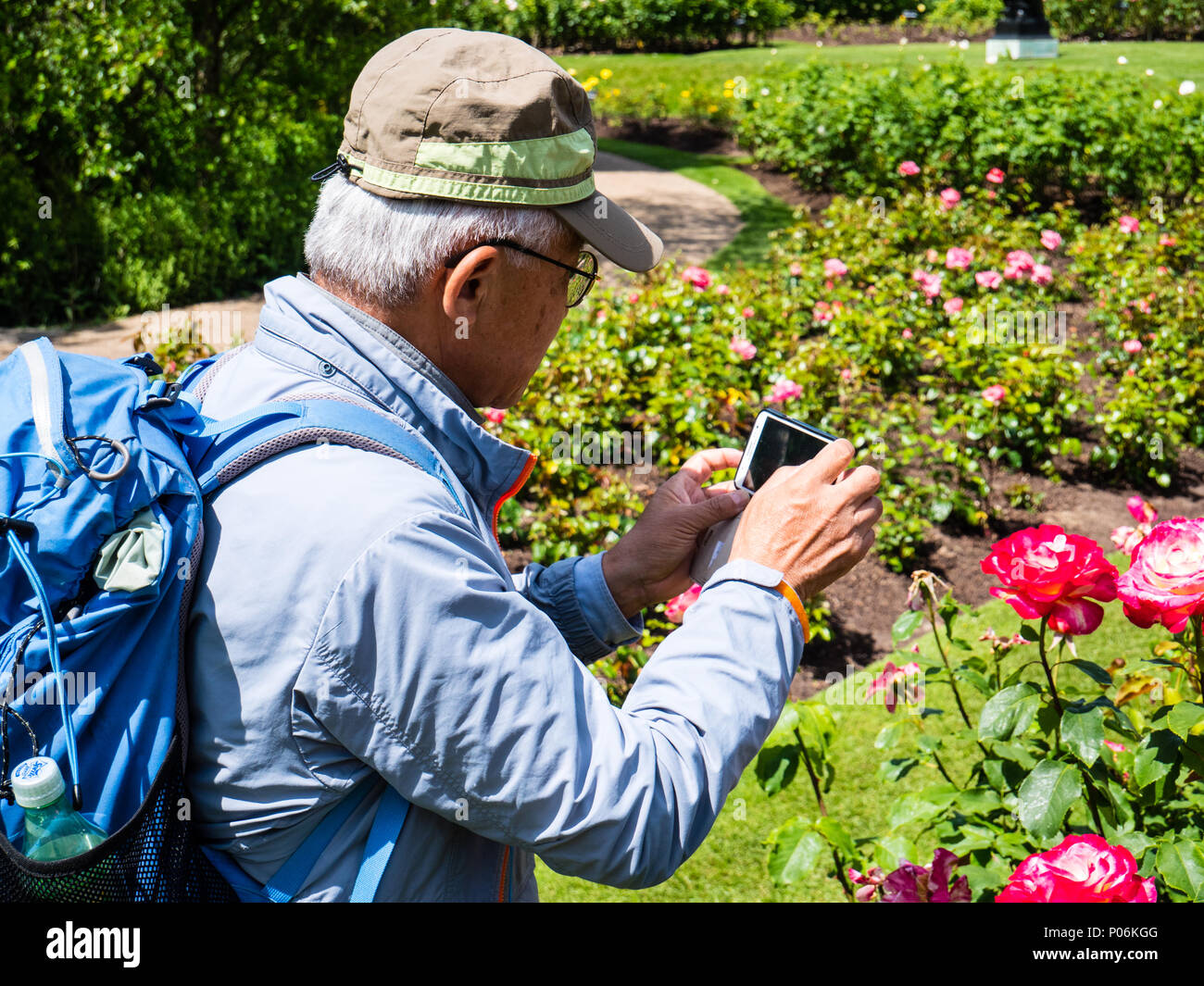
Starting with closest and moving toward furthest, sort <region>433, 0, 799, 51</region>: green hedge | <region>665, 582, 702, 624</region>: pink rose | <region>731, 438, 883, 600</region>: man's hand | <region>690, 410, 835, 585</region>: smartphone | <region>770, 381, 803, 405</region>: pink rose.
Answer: <region>731, 438, 883, 600</region>: man's hand → <region>690, 410, 835, 585</region>: smartphone → <region>665, 582, 702, 624</region>: pink rose → <region>770, 381, 803, 405</region>: pink rose → <region>433, 0, 799, 51</region>: green hedge

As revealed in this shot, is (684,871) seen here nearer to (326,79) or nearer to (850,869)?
(850,869)

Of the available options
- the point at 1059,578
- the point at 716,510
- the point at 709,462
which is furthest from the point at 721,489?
the point at 1059,578

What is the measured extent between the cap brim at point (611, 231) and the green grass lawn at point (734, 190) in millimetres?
6429

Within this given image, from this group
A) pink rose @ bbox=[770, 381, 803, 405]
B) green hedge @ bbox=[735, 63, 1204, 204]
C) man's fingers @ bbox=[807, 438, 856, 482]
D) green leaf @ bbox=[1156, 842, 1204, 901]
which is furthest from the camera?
green hedge @ bbox=[735, 63, 1204, 204]

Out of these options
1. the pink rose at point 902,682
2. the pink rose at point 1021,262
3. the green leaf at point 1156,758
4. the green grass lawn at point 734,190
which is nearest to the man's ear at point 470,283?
the green leaf at point 1156,758

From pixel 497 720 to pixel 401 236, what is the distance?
0.63 metres

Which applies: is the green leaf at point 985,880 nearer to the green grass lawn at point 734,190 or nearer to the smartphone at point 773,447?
the smartphone at point 773,447

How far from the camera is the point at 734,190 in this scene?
11148 millimetres

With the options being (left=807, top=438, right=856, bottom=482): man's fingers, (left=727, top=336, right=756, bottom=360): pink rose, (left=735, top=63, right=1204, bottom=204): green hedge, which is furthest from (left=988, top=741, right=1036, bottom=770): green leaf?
(left=735, top=63, right=1204, bottom=204): green hedge

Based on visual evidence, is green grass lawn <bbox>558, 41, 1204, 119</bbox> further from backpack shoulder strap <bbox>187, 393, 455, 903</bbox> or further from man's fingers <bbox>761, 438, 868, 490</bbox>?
backpack shoulder strap <bbox>187, 393, 455, 903</bbox>

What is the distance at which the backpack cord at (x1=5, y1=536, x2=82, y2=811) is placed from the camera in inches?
43.6

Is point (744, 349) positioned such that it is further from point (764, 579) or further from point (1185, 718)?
point (764, 579)

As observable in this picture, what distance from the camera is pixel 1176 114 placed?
28.4ft
